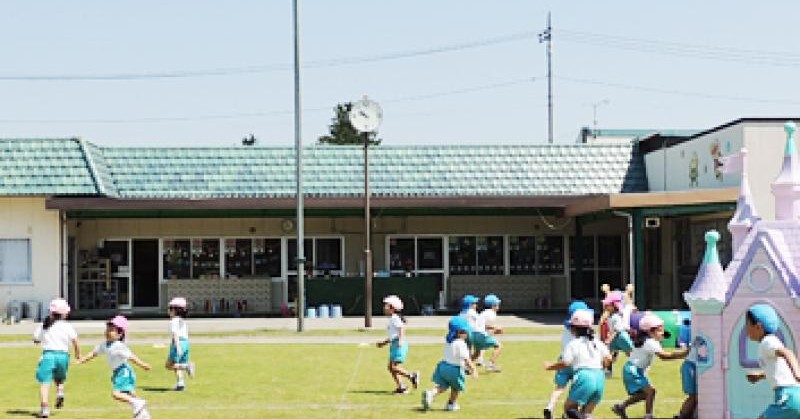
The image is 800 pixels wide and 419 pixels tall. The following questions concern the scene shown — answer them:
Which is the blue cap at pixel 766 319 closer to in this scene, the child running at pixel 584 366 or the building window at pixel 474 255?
the child running at pixel 584 366

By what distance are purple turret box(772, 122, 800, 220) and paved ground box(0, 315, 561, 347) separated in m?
11.5

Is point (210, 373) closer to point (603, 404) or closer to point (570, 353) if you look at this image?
point (603, 404)

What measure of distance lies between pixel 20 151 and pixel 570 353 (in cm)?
2230

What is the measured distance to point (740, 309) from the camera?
11320 millimetres

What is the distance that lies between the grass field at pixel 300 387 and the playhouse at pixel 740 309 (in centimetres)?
142

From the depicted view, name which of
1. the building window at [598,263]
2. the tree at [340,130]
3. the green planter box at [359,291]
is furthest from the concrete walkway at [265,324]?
the tree at [340,130]

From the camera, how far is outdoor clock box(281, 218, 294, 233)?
32.8 meters

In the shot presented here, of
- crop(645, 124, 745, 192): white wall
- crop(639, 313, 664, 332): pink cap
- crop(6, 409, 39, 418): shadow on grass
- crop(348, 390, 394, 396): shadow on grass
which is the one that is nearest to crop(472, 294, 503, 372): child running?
crop(348, 390, 394, 396): shadow on grass

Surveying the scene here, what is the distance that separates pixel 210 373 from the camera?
57.6ft

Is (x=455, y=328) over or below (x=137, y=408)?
over

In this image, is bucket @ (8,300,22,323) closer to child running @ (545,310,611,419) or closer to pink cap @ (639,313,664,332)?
pink cap @ (639,313,664,332)

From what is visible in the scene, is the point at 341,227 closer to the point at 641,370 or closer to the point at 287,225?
the point at 287,225

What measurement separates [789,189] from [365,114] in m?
15.5

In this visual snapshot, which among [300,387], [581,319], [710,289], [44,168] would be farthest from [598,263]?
[581,319]
